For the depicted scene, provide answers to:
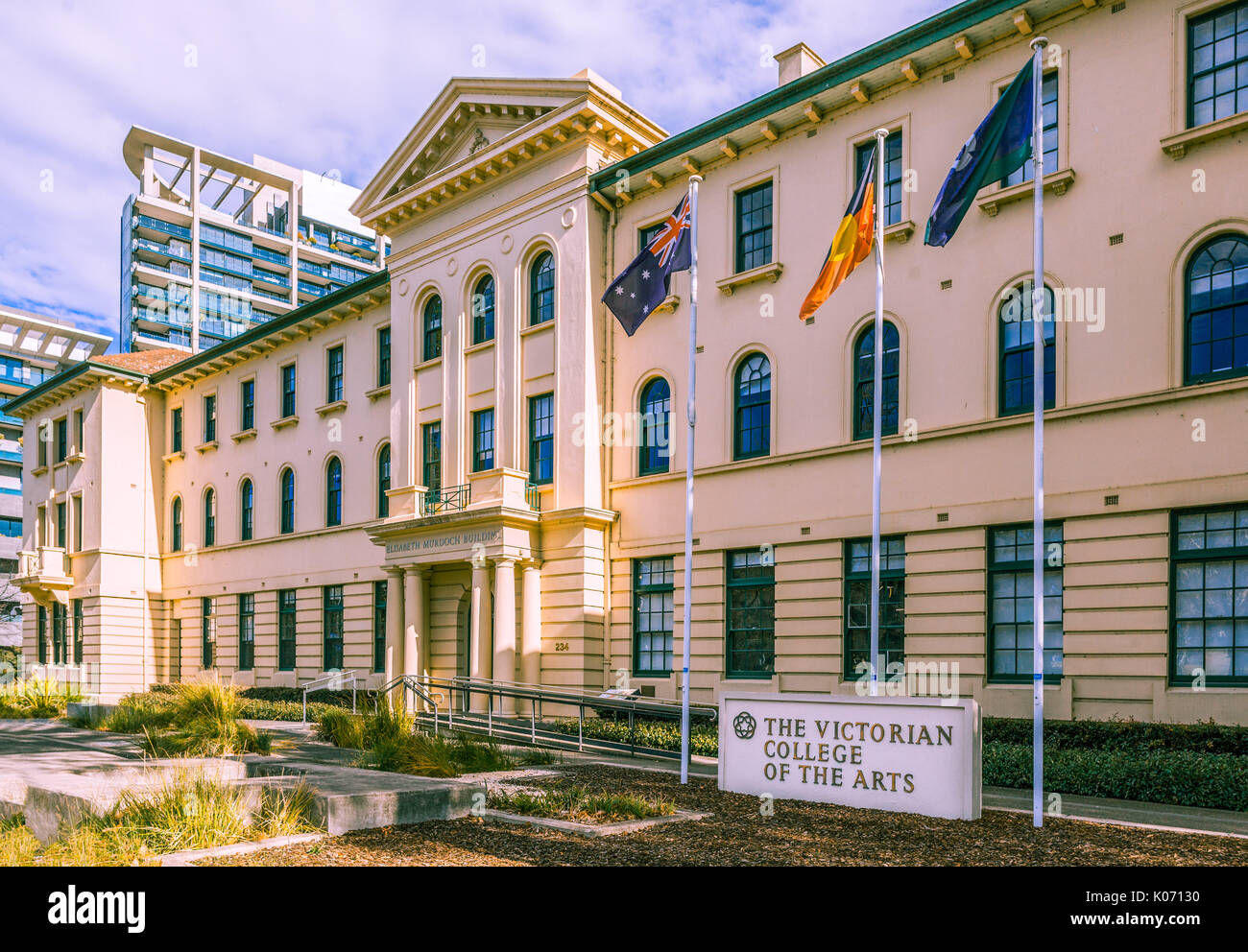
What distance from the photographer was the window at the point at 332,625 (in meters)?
32.4

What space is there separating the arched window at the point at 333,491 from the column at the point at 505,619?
11284mm

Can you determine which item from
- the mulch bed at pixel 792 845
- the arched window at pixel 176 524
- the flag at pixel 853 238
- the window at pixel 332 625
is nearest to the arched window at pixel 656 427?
the flag at pixel 853 238

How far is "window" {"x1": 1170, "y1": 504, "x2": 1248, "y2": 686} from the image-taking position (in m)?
14.8

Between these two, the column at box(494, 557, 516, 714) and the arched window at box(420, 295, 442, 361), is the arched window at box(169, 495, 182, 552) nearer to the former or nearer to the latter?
the arched window at box(420, 295, 442, 361)

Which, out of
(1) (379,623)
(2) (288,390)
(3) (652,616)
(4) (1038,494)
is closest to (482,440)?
(3) (652,616)

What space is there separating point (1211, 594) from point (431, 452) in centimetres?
1965

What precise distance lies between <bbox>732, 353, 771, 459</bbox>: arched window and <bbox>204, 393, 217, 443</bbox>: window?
2529 cm

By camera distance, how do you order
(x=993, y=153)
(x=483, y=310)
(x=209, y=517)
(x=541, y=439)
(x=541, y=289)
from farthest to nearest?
(x=209, y=517) → (x=483, y=310) → (x=541, y=289) → (x=541, y=439) → (x=993, y=153)

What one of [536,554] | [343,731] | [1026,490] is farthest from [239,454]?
[1026,490]

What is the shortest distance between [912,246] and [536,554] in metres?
11.1

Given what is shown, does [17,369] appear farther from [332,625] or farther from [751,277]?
[751,277]

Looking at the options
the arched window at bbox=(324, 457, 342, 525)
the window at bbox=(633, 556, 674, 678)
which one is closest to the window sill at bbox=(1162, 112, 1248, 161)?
the window at bbox=(633, 556, 674, 678)

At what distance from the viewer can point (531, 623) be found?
24.3 metres

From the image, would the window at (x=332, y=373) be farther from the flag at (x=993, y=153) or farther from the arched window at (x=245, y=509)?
the flag at (x=993, y=153)
